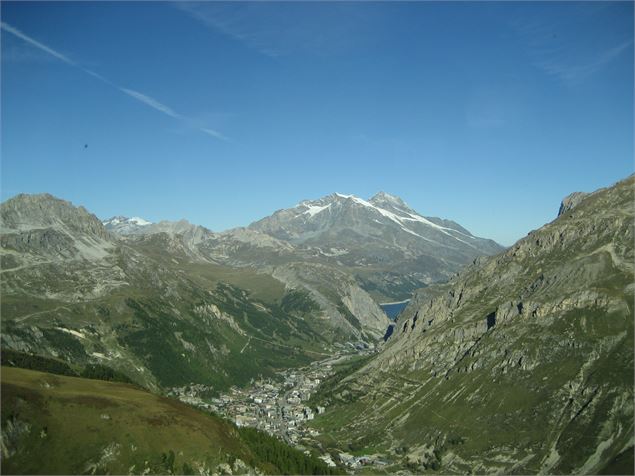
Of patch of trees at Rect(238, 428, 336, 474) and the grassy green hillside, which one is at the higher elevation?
the grassy green hillside

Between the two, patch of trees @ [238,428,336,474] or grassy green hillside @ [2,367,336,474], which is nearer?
grassy green hillside @ [2,367,336,474]

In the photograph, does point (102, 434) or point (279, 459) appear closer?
point (102, 434)

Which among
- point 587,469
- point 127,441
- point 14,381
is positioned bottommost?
point 587,469

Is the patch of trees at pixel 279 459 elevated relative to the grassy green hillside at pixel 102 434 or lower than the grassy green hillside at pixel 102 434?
lower

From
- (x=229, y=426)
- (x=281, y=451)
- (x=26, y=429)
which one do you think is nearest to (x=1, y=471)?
(x=26, y=429)

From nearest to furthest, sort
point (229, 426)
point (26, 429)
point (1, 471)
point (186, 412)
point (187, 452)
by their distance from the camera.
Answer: point (1, 471) → point (26, 429) → point (187, 452) → point (186, 412) → point (229, 426)

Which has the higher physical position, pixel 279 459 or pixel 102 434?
pixel 102 434

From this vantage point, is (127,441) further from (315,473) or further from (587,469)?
(587,469)

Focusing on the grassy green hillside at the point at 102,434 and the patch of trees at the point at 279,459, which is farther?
the patch of trees at the point at 279,459
